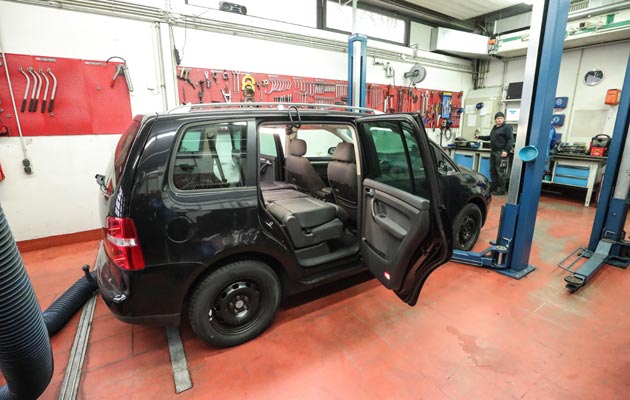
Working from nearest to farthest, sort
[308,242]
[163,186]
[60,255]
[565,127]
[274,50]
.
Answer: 1. [163,186]
2. [308,242]
3. [60,255]
4. [274,50]
5. [565,127]

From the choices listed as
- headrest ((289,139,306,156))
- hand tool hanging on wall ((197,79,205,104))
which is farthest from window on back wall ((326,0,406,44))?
headrest ((289,139,306,156))

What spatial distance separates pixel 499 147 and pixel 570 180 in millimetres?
1266

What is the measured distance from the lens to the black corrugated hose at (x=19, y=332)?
1.04m

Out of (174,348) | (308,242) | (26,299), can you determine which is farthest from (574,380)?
(26,299)

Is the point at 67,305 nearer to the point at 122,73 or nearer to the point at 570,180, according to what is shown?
the point at 122,73

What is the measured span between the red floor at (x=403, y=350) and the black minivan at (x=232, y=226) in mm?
282

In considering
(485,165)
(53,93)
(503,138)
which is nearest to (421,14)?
(503,138)

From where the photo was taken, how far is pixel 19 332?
3.68 ft

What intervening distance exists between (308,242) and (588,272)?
2.57 m

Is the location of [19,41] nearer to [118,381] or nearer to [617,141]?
[118,381]

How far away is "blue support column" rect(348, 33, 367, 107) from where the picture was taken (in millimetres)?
4590

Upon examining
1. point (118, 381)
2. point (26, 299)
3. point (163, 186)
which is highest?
point (163, 186)

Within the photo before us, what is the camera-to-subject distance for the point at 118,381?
172 centimetres

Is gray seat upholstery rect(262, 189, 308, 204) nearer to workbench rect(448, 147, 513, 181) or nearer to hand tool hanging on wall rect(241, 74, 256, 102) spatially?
hand tool hanging on wall rect(241, 74, 256, 102)
